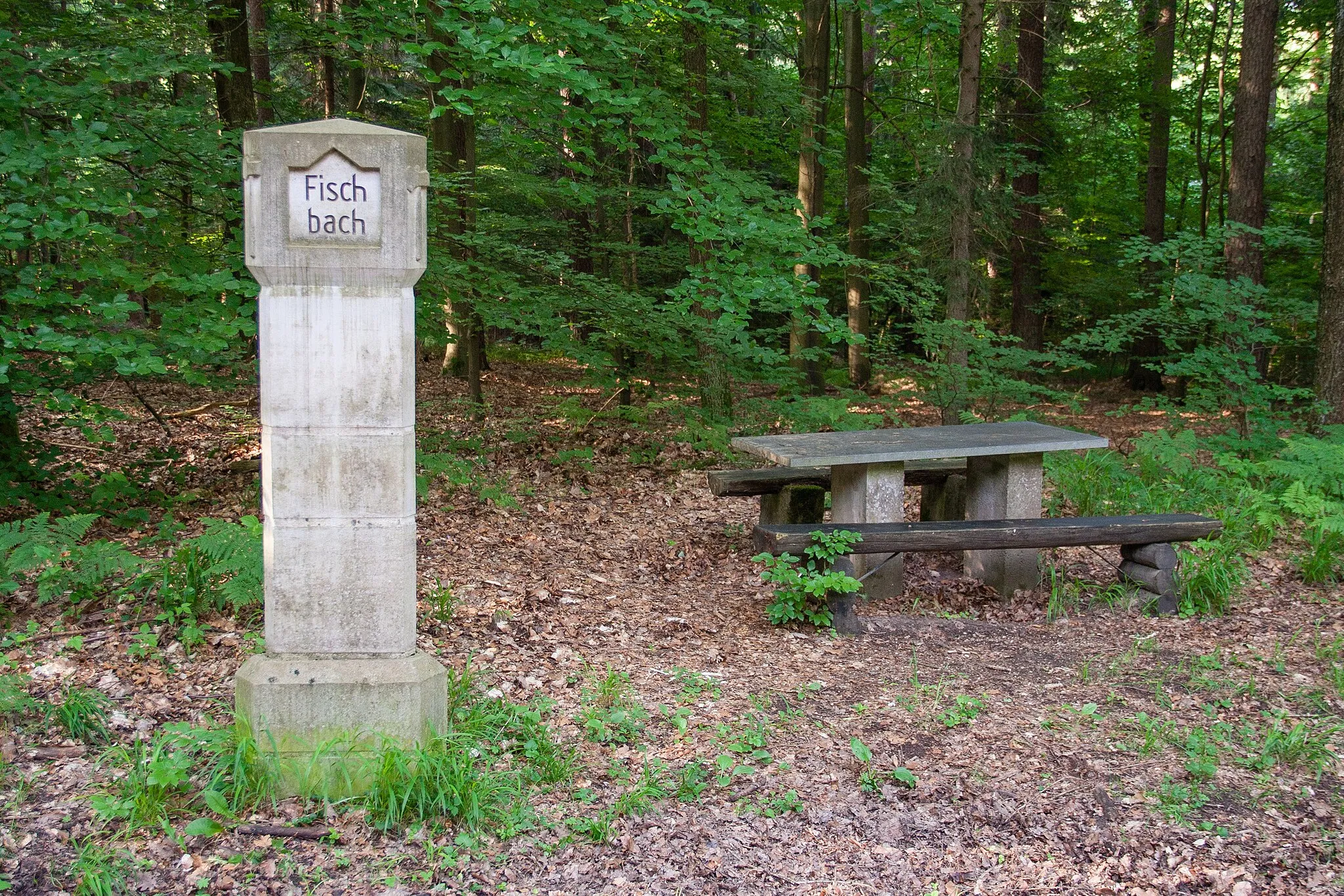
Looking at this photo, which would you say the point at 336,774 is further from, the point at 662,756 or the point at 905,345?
the point at 905,345

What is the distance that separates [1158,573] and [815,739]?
315 cm

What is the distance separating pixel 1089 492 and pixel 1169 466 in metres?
1.51

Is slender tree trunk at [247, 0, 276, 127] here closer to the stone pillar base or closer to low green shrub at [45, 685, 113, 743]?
low green shrub at [45, 685, 113, 743]

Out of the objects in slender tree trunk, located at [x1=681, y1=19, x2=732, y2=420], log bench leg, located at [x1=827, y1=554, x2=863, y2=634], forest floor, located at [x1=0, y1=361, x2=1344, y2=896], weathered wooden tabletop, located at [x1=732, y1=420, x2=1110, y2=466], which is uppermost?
slender tree trunk, located at [x1=681, y1=19, x2=732, y2=420]

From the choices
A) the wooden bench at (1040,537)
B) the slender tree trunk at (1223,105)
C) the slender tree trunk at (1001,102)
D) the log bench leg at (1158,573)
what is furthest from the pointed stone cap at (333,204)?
the slender tree trunk at (1223,105)

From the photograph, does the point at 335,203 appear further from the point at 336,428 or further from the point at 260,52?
the point at 260,52

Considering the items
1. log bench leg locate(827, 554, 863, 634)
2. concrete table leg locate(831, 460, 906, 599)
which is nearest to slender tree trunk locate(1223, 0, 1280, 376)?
concrete table leg locate(831, 460, 906, 599)

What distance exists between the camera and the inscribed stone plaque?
3230 mm

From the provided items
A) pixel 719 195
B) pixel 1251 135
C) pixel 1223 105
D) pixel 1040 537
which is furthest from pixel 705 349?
pixel 1223 105

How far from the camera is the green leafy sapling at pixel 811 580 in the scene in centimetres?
511

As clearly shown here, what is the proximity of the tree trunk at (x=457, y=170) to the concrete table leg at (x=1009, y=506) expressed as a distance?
431 centimetres

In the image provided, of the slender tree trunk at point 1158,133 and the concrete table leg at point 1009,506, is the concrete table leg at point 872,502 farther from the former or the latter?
the slender tree trunk at point 1158,133

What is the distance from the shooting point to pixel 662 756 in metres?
3.78

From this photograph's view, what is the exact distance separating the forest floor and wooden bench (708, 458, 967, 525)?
57 cm
